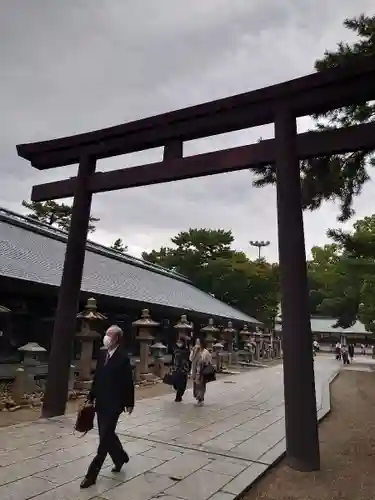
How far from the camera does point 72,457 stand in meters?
5.05

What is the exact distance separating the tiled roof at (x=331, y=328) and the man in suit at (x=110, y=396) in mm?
44749

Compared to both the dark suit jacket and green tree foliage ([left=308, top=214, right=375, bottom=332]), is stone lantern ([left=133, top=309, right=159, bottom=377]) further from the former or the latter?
the dark suit jacket

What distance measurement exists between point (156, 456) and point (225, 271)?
101 ft

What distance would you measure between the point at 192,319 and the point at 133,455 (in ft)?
53.7

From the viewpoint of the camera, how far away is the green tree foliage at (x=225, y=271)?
35.5 meters

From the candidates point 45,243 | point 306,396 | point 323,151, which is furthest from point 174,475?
point 45,243

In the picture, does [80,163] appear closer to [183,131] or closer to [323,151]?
[183,131]

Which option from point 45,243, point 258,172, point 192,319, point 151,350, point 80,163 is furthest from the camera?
point 192,319

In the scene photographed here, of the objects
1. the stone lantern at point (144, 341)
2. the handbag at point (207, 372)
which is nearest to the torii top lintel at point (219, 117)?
the handbag at point (207, 372)

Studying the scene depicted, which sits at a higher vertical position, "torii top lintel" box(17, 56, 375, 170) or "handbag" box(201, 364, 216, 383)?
"torii top lintel" box(17, 56, 375, 170)

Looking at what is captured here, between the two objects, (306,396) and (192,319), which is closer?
(306,396)

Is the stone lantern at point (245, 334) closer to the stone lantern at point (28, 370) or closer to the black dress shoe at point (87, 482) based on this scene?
the stone lantern at point (28, 370)

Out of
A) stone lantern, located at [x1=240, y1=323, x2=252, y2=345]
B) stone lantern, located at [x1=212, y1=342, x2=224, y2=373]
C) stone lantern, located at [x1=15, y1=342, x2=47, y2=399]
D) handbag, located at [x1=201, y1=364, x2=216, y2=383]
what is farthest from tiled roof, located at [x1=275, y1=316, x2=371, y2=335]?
stone lantern, located at [x1=15, y1=342, x2=47, y2=399]

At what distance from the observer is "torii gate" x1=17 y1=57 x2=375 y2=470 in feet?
16.6
